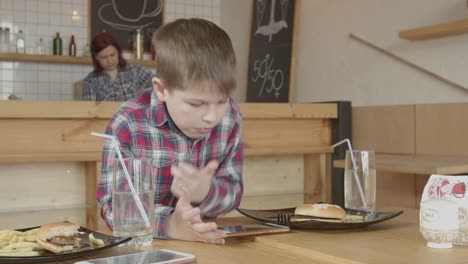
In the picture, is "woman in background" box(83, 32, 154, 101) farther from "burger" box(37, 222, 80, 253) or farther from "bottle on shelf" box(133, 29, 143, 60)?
"burger" box(37, 222, 80, 253)

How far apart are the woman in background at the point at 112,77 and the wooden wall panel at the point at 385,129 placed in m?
1.57

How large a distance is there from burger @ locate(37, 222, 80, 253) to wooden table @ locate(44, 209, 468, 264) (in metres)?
0.03

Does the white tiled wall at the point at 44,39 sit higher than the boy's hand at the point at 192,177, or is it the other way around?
the white tiled wall at the point at 44,39

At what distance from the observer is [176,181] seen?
1.29 metres

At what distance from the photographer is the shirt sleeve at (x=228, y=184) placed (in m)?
1.55

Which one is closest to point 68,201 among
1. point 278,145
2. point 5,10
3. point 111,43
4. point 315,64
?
point 278,145

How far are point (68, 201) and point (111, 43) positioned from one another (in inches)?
71.0

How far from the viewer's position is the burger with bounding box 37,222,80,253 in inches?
43.3

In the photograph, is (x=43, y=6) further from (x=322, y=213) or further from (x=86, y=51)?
(x=322, y=213)

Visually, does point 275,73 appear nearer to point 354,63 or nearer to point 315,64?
point 315,64

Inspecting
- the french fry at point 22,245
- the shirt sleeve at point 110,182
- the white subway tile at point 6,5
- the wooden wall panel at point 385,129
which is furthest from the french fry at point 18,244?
the white subway tile at point 6,5

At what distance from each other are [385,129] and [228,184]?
6.13 ft

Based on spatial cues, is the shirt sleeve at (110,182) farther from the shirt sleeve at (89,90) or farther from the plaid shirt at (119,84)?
the shirt sleeve at (89,90)

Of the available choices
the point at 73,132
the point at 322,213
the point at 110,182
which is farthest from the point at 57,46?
the point at 322,213
